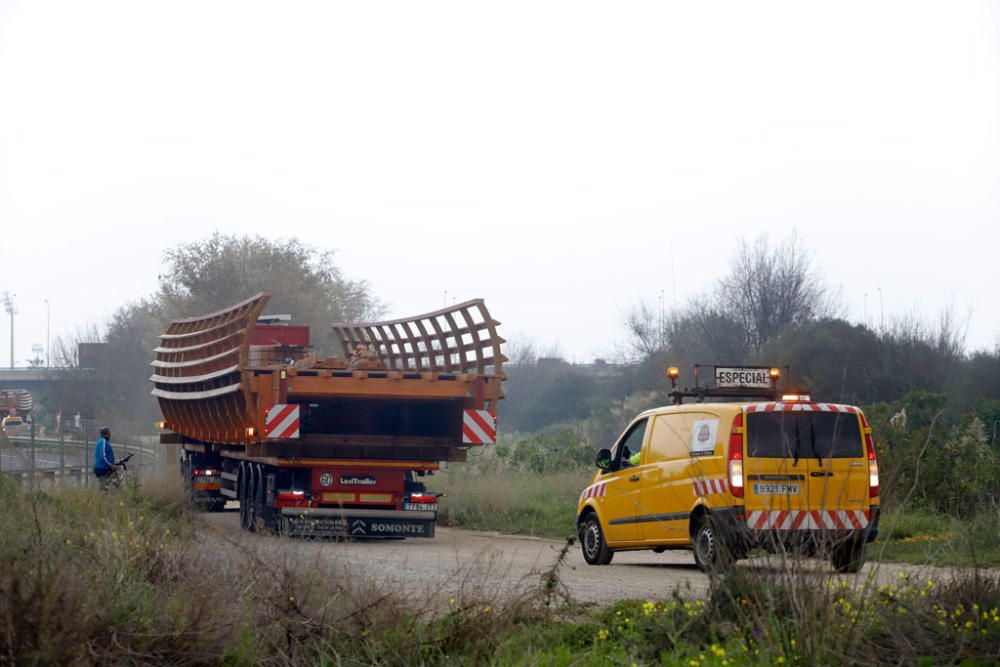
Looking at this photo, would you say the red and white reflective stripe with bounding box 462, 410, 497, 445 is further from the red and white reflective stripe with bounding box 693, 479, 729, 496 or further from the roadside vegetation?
the roadside vegetation

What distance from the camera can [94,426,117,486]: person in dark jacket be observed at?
22.7 m

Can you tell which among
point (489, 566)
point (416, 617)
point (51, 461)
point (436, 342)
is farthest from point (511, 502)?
point (51, 461)

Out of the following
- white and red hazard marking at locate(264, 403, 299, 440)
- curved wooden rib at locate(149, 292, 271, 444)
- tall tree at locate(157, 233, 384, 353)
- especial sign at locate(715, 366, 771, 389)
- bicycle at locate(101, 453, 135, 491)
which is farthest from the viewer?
tall tree at locate(157, 233, 384, 353)

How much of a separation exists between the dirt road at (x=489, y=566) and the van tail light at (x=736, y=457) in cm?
91

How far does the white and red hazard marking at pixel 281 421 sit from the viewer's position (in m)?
17.8

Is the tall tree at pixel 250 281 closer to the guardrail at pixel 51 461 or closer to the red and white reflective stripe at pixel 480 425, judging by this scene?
the guardrail at pixel 51 461

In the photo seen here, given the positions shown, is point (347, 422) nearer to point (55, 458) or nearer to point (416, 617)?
point (416, 617)

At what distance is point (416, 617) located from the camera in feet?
26.7

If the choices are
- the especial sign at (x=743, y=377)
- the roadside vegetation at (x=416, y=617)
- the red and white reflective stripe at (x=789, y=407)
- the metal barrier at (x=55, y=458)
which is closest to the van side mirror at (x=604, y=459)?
the especial sign at (x=743, y=377)

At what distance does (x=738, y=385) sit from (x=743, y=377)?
0.20 m

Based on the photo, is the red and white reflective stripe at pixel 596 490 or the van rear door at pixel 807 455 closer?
the van rear door at pixel 807 455

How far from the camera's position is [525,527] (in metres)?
21.8

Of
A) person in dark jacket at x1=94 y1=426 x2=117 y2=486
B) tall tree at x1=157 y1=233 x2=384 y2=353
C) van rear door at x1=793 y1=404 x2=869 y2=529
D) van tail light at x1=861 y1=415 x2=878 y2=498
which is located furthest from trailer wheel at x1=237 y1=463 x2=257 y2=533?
tall tree at x1=157 y1=233 x2=384 y2=353

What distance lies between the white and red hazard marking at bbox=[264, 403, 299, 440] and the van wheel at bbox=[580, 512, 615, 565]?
13.6 ft
